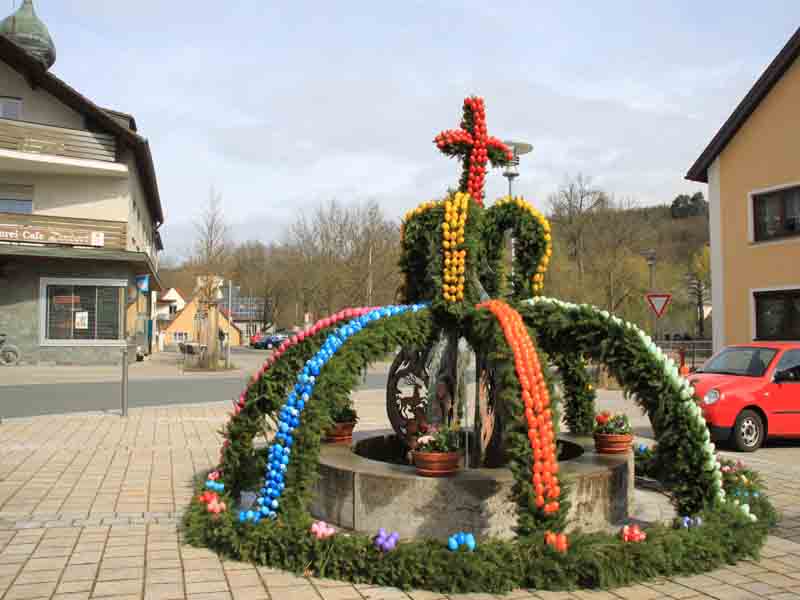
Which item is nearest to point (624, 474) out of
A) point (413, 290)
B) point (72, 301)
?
point (413, 290)

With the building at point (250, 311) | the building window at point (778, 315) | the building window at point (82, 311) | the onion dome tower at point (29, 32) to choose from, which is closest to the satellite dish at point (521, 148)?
the building window at point (778, 315)

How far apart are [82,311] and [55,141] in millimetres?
6383

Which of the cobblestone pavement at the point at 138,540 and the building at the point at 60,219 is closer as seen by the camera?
the cobblestone pavement at the point at 138,540

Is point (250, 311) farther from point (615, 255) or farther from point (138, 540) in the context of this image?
point (138, 540)

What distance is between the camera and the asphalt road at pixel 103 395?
14.9 meters

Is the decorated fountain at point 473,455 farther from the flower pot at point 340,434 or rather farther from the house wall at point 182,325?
the house wall at point 182,325

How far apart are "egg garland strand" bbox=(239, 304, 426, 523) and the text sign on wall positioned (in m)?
24.2

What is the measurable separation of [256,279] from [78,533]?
224 feet

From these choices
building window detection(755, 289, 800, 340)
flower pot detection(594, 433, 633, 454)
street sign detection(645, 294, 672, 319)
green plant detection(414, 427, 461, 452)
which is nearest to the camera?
green plant detection(414, 427, 461, 452)

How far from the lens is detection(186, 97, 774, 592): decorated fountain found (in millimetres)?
4871

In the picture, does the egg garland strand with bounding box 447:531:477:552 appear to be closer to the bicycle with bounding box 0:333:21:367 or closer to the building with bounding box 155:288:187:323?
the bicycle with bounding box 0:333:21:367

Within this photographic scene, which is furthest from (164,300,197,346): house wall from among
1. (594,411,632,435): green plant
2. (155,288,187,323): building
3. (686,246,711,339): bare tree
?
(594,411,632,435): green plant

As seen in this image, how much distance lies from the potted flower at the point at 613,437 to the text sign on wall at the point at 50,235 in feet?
80.8

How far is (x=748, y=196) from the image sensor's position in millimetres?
20766
